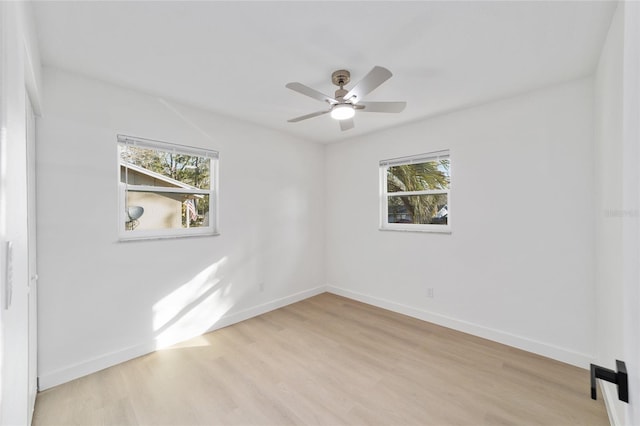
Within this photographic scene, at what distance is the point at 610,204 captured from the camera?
181 cm

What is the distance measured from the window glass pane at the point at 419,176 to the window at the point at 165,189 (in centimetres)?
234

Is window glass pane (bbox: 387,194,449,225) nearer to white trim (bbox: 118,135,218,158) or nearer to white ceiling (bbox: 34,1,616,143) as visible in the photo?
white ceiling (bbox: 34,1,616,143)

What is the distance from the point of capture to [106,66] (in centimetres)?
213

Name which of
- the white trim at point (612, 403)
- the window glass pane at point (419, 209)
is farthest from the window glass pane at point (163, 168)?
the white trim at point (612, 403)

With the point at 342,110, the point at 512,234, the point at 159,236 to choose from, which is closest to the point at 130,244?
the point at 159,236

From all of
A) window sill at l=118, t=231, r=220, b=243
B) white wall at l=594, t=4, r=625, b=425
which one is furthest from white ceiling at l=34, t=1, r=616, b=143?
window sill at l=118, t=231, r=220, b=243

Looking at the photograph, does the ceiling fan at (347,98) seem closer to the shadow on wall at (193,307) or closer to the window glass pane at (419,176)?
the window glass pane at (419,176)

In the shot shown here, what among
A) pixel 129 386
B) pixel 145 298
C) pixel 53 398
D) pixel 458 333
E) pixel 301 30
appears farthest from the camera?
pixel 458 333

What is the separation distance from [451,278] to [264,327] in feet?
7.35

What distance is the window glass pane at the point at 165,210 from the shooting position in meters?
2.61

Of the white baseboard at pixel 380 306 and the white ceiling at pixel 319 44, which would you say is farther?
the white baseboard at pixel 380 306

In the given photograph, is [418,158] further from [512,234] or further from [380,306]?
[380,306]

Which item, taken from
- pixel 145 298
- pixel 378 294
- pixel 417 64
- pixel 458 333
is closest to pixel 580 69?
pixel 417 64

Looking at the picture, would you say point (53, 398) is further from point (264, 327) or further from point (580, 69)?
point (580, 69)
